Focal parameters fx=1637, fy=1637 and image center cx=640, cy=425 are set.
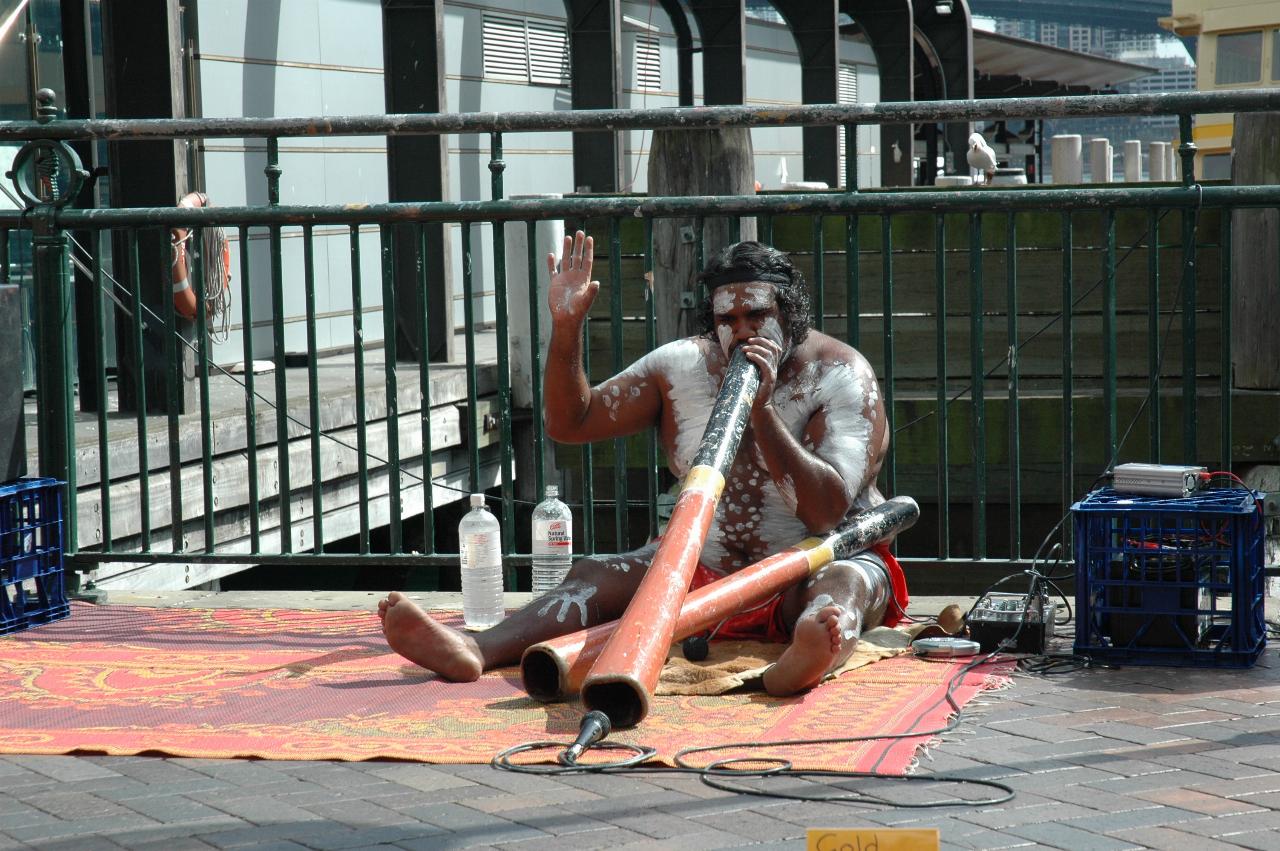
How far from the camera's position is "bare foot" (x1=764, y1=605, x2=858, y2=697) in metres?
3.93

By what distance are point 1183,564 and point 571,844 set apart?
7.06 feet

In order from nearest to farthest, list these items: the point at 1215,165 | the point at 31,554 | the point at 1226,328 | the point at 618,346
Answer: the point at 1226,328 → the point at 31,554 → the point at 618,346 → the point at 1215,165

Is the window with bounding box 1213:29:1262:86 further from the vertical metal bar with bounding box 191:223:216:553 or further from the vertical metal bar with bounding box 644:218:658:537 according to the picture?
the vertical metal bar with bounding box 191:223:216:553

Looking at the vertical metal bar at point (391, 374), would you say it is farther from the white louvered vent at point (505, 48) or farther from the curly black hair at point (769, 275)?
the white louvered vent at point (505, 48)

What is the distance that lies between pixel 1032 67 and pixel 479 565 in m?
28.6

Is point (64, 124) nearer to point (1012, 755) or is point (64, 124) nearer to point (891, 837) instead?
point (1012, 755)

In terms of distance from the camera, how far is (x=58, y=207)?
221 inches

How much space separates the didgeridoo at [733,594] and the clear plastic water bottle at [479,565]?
658mm

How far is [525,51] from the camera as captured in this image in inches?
643

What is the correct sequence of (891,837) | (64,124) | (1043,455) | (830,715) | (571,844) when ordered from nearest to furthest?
(891,837) < (571,844) < (830,715) < (64,124) < (1043,455)

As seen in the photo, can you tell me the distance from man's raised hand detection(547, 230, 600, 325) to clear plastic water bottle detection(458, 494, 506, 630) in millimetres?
787

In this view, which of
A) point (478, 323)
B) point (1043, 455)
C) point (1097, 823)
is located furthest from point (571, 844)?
point (478, 323)

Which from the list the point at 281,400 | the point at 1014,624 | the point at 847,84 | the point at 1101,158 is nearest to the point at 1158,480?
the point at 1014,624

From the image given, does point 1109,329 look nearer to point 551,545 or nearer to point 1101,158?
point 551,545
